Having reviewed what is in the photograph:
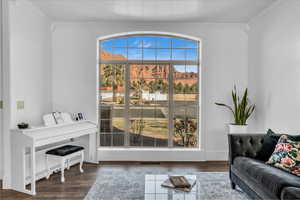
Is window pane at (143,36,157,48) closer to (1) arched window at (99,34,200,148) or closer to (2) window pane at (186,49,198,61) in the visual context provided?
(1) arched window at (99,34,200,148)

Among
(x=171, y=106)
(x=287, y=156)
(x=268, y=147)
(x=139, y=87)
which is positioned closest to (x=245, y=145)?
(x=268, y=147)

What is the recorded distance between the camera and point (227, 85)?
15.2 ft

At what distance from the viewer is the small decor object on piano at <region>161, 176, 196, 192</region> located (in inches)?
93.5

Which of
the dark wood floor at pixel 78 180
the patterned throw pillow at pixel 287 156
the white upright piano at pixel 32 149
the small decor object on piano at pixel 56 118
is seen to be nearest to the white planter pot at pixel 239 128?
the dark wood floor at pixel 78 180

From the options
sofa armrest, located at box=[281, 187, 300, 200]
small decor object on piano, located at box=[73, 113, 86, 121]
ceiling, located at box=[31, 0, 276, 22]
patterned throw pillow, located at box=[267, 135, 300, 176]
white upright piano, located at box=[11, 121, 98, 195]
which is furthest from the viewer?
small decor object on piano, located at box=[73, 113, 86, 121]

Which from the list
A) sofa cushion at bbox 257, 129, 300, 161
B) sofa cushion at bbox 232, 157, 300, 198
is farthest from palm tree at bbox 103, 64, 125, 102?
sofa cushion at bbox 257, 129, 300, 161

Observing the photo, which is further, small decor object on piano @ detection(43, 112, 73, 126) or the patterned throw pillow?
small decor object on piano @ detection(43, 112, 73, 126)

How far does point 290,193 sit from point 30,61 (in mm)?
3819

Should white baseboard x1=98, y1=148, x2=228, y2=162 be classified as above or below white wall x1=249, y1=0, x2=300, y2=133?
below

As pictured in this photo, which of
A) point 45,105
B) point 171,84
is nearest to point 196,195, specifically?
point 171,84

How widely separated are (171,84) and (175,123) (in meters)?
0.80

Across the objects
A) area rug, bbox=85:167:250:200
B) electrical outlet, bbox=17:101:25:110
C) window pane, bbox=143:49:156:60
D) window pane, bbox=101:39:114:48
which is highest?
window pane, bbox=101:39:114:48

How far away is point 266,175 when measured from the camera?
2.39 meters

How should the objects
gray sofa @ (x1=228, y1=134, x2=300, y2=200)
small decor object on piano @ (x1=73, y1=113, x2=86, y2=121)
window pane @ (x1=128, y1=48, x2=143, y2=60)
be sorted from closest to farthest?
gray sofa @ (x1=228, y1=134, x2=300, y2=200)
small decor object on piano @ (x1=73, y1=113, x2=86, y2=121)
window pane @ (x1=128, y1=48, x2=143, y2=60)
